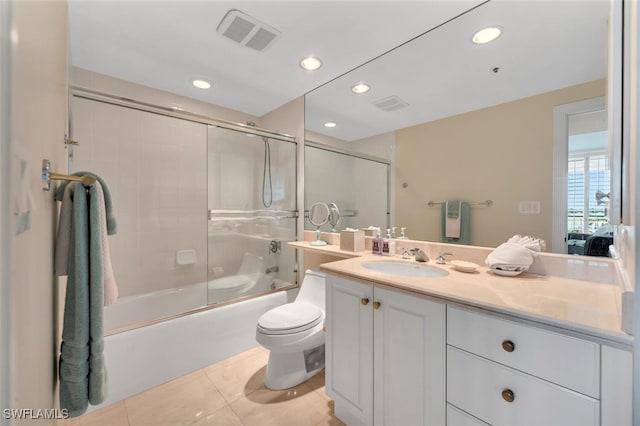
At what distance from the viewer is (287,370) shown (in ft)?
5.50

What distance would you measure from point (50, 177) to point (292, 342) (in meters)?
1.39

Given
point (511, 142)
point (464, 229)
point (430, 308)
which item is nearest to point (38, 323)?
point (430, 308)

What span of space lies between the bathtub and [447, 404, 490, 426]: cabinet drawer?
5.20 ft

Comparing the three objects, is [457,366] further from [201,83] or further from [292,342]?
[201,83]

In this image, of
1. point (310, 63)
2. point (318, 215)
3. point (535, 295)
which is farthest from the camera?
point (318, 215)

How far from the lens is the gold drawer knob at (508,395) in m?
0.80

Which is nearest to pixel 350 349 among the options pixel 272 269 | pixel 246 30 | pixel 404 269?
pixel 404 269

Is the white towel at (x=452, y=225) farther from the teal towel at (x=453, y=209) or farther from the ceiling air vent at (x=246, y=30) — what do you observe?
the ceiling air vent at (x=246, y=30)

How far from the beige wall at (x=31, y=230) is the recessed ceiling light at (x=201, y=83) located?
150 cm

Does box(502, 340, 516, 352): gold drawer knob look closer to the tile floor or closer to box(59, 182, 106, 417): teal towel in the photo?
the tile floor

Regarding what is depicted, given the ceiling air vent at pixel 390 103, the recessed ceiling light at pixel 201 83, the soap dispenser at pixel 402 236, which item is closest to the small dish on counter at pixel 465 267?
the soap dispenser at pixel 402 236

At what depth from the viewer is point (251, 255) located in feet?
8.85

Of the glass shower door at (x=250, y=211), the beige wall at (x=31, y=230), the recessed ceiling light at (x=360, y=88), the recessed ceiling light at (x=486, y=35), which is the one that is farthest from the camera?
the glass shower door at (x=250, y=211)

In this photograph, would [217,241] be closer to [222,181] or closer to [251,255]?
[251,255]
